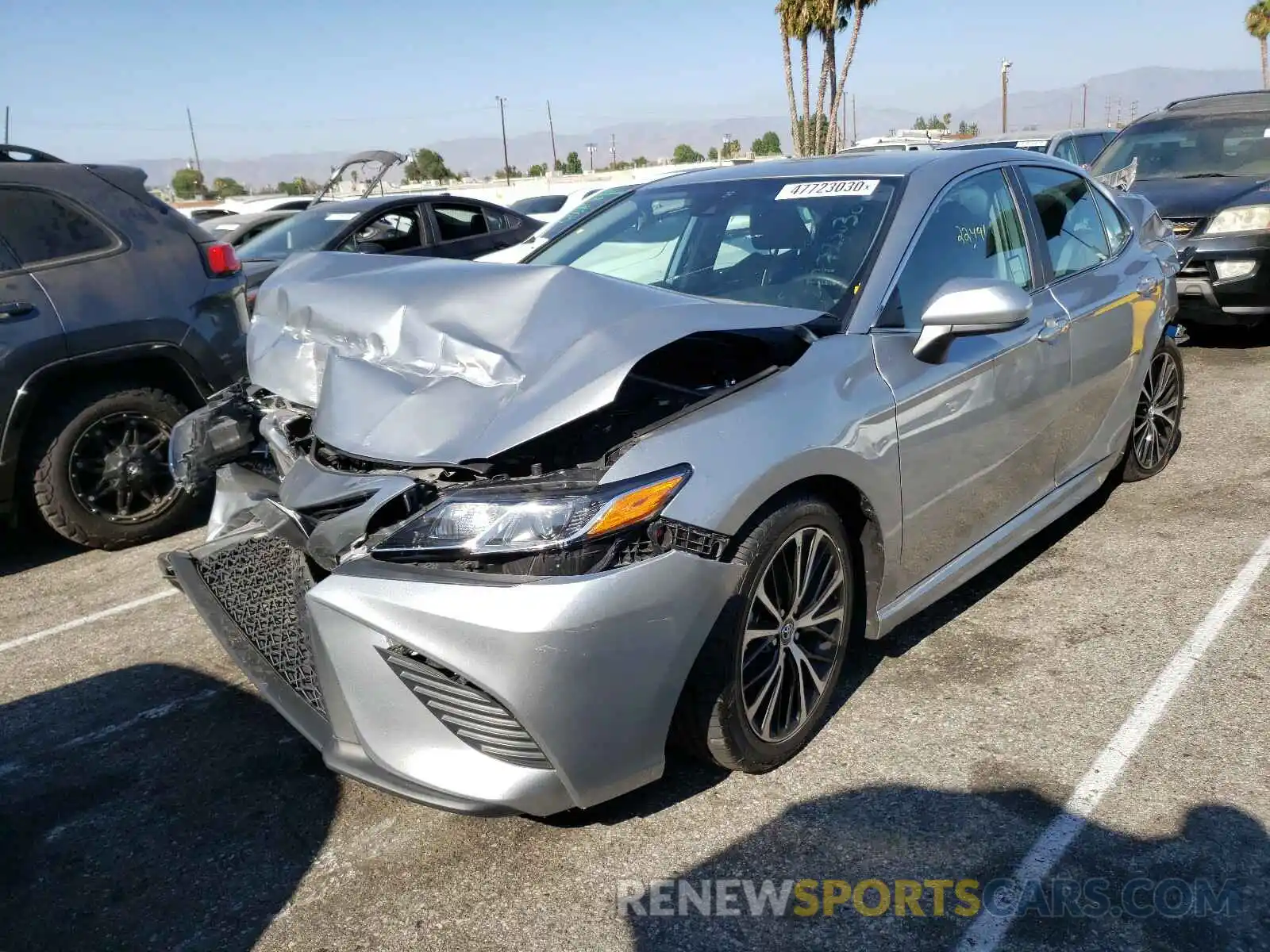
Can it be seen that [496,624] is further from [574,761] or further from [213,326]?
[213,326]

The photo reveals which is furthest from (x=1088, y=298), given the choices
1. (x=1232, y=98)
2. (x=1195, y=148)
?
(x=1232, y=98)

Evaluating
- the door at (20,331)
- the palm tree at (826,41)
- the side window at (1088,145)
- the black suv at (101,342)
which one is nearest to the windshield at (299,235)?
the black suv at (101,342)

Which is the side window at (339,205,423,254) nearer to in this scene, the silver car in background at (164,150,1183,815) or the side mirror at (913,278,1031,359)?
the silver car in background at (164,150,1183,815)

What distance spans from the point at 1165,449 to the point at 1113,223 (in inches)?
50.9

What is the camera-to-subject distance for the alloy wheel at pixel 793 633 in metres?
2.72

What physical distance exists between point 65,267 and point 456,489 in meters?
3.59

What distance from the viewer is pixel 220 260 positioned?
555cm

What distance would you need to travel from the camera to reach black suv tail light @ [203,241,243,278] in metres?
5.51

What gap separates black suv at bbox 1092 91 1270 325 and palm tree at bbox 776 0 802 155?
22.7 metres

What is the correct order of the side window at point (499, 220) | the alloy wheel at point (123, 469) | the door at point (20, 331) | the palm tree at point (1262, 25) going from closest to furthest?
1. the door at point (20, 331)
2. the alloy wheel at point (123, 469)
3. the side window at point (499, 220)
4. the palm tree at point (1262, 25)

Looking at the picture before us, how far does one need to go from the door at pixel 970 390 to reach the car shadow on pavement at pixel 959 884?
78 cm

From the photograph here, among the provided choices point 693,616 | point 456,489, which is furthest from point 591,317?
point 693,616

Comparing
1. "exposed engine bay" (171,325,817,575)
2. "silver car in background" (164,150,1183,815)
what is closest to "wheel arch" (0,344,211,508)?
"silver car in background" (164,150,1183,815)

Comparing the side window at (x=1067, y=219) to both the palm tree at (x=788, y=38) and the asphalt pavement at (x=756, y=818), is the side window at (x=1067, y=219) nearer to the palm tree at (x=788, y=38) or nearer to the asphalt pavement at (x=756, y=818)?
the asphalt pavement at (x=756, y=818)
